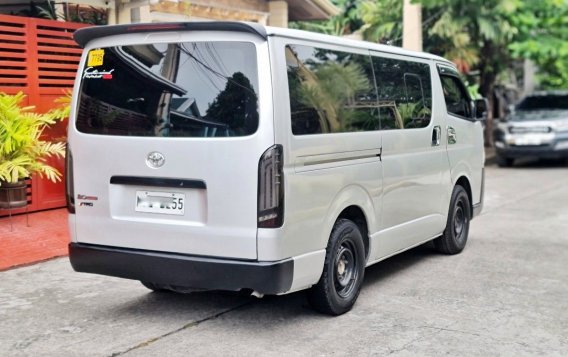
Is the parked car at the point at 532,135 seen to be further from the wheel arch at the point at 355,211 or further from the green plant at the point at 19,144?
the wheel arch at the point at 355,211

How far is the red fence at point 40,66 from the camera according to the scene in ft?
27.5

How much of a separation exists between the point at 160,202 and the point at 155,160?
0.93ft

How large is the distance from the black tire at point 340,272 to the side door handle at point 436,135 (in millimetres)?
1657

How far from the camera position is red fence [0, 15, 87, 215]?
837 centimetres

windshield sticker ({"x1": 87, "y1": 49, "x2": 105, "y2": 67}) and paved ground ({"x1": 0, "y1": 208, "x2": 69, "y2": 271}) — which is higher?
windshield sticker ({"x1": 87, "y1": 49, "x2": 105, "y2": 67})

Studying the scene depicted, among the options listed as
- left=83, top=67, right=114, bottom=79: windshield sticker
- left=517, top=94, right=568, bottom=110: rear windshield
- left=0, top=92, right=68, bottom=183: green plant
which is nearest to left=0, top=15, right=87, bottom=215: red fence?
left=0, top=92, right=68, bottom=183: green plant

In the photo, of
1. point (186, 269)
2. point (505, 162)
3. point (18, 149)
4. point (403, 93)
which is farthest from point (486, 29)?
point (186, 269)

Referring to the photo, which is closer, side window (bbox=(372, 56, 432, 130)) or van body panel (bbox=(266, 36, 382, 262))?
van body panel (bbox=(266, 36, 382, 262))

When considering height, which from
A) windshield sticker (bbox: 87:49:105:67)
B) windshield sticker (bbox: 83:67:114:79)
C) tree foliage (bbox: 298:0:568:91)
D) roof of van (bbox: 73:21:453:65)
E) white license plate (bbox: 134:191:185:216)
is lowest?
white license plate (bbox: 134:191:185:216)

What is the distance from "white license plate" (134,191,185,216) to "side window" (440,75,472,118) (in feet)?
11.2

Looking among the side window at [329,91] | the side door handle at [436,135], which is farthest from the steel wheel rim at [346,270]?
the side door handle at [436,135]

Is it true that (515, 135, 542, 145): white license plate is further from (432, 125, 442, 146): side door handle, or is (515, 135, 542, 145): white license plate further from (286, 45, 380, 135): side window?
→ (286, 45, 380, 135): side window

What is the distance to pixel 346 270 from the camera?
5363 mm

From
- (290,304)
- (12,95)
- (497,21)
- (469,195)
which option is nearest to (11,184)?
(12,95)
